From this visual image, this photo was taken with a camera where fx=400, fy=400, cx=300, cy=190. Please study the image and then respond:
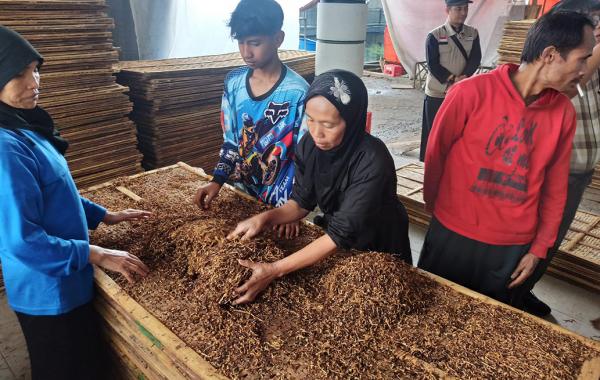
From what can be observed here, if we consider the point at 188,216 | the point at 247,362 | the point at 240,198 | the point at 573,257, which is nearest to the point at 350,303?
the point at 247,362

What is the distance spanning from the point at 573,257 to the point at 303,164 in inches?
105

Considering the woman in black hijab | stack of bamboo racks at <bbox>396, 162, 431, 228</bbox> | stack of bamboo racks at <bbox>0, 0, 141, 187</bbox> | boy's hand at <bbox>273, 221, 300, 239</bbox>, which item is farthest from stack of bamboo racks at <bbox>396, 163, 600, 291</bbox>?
stack of bamboo racks at <bbox>0, 0, 141, 187</bbox>

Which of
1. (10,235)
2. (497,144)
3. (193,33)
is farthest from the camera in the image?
(193,33)

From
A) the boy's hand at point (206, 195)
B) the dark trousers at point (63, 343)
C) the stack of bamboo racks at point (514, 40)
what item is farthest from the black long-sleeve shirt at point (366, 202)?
the stack of bamboo racks at point (514, 40)

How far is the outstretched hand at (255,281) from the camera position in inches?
57.9

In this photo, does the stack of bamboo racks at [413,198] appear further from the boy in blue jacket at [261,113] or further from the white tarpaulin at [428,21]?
the white tarpaulin at [428,21]

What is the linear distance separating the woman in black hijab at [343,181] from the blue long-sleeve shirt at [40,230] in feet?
2.15

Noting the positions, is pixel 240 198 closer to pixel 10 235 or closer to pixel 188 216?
pixel 188 216

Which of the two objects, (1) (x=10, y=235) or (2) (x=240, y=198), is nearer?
(1) (x=10, y=235)

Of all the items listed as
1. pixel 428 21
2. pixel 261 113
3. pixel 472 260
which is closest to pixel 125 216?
pixel 261 113

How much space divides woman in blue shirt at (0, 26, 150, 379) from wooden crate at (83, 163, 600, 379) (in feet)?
0.27

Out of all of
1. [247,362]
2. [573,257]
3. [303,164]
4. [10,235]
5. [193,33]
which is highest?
[193,33]

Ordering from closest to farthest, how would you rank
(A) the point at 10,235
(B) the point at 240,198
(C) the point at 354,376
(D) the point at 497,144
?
(C) the point at 354,376
(A) the point at 10,235
(D) the point at 497,144
(B) the point at 240,198

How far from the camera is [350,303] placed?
1430 millimetres
